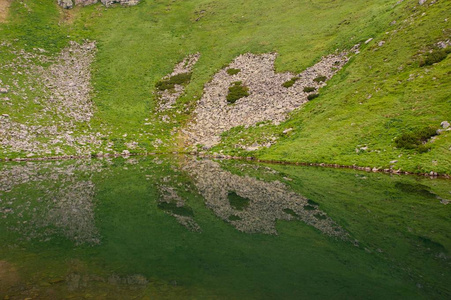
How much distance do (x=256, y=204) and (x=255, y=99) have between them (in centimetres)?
3819

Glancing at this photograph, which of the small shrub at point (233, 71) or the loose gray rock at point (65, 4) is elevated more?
the loose gray rock at point (65, 4)

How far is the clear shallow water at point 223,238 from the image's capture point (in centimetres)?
1224

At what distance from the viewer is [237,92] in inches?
2427

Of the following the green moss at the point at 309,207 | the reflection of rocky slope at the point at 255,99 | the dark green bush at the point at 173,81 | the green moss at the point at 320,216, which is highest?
the dark green bush at the point at 173,81

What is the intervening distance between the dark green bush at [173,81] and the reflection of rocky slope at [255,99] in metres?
6.62

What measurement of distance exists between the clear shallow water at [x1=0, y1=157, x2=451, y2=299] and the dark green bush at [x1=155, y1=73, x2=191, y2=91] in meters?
40.0

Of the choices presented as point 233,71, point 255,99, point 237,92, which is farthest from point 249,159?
point 233,71

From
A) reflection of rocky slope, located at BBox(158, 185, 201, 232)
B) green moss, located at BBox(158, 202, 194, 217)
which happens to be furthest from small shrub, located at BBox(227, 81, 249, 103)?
green moss, located at BBox(158, 202, 194, 217)

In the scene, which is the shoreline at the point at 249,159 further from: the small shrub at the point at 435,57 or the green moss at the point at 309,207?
the small shrub at the point at 435,57

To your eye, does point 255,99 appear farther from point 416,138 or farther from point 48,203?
point 48,203

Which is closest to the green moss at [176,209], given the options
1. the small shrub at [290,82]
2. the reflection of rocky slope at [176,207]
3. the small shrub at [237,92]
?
the reflection of rocky slope at [176,207]

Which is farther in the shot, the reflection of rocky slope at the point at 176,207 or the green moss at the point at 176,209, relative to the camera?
the green moss at the point at 176,209

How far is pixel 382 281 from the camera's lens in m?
12.9

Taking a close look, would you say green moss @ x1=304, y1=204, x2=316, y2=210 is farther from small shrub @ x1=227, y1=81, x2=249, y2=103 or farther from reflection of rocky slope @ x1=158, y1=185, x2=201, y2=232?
small shrub @ x1=227, y1=81, x2=249, y2=103
